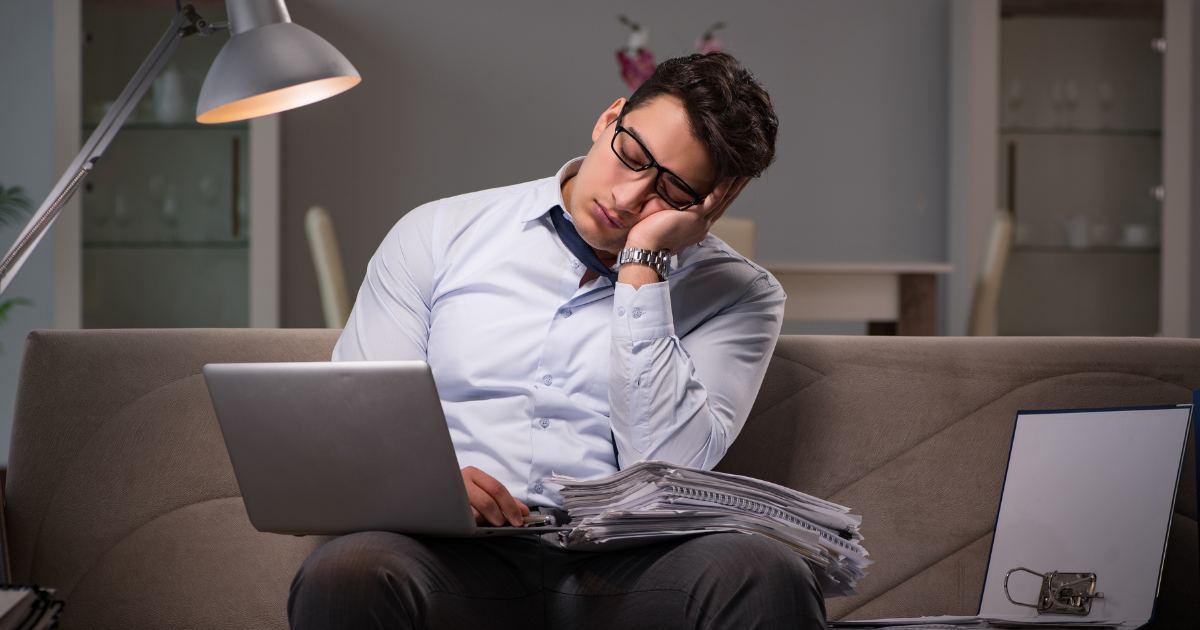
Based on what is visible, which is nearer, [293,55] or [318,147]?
[293,55]

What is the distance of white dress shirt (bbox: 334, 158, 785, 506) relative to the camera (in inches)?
45.0

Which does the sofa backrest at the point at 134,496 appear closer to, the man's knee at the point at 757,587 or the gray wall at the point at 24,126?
the man's knee at the point at 757,587

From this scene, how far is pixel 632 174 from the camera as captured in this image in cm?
119

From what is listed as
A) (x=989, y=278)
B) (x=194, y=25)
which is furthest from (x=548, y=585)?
(x=989, y=278)

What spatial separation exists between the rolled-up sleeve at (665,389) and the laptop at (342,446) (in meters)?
0.26

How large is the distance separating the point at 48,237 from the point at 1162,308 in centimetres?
441

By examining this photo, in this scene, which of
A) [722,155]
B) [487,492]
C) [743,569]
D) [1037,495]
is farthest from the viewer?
[1037,495]

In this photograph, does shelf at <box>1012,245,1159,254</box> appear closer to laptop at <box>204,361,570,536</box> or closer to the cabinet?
the cabinet

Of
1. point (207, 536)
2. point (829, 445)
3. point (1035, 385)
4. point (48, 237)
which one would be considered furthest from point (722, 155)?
point (48, 237)

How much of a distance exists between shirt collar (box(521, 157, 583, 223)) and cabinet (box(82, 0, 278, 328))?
2.38 metres

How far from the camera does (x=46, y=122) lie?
3.76 metres

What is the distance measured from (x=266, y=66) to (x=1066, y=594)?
126 cm

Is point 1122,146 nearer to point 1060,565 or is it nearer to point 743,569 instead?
point 1060,565

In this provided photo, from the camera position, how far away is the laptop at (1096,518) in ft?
4.02
